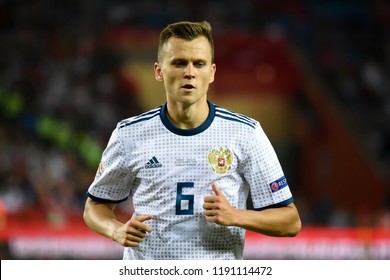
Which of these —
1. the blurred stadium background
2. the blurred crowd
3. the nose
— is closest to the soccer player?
the nose

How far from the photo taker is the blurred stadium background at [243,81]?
557 inches

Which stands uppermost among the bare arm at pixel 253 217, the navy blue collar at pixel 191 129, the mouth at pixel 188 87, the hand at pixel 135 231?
the mouth at pixel 188 87

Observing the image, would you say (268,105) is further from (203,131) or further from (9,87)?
(203,131)

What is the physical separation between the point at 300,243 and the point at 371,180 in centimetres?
630

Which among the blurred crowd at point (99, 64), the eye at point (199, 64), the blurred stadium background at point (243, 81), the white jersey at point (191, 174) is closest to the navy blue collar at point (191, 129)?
the white jersey at point (191, 174)

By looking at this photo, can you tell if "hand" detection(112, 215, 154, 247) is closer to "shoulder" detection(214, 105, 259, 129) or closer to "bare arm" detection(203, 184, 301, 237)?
"bare arm" detection(203, 184, 301, 237)

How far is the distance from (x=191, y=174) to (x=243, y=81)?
12610 mm

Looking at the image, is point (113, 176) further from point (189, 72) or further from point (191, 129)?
point (189, 72)

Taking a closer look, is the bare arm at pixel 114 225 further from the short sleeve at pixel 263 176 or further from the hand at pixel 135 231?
the short sleeve at pixel 263 176

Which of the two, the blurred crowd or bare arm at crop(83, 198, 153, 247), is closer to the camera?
bare arm at crop(83, 198, 153, 247)

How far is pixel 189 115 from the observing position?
3797 millimetres

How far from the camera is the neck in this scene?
3.80m

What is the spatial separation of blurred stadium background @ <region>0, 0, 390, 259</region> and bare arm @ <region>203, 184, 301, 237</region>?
29.4 feet
